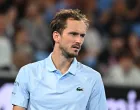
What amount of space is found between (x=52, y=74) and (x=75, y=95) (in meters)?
0.25

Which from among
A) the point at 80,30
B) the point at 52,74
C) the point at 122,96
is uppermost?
the point at 80,30

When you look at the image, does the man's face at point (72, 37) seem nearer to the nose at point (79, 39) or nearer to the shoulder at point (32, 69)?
the nose at point (79, 39)

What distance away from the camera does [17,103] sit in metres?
4.07

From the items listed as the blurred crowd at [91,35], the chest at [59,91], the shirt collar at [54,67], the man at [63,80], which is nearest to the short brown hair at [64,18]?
the man at [63,80]

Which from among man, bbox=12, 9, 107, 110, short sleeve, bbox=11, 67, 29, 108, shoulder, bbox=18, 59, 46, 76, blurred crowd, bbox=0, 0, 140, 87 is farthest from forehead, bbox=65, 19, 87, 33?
blurred crowd, bbox=0, 0, 140, 87

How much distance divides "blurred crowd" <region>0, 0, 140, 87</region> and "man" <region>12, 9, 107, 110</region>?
320cm

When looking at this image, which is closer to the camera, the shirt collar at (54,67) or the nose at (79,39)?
the nose at (79,39)

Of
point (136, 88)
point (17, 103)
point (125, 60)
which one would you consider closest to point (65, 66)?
point (17, 103)

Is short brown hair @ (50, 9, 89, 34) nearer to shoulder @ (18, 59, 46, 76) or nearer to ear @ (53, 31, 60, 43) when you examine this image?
ear @ (53, 31, 60, 43)

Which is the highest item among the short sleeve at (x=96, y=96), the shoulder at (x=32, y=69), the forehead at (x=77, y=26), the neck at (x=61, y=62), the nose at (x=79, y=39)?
the forehead at (x=77, y=26)

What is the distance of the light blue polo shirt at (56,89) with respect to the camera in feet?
13.1

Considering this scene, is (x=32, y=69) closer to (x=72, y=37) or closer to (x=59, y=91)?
(x=59, y=91)

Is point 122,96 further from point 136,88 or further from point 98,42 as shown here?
point 98,42

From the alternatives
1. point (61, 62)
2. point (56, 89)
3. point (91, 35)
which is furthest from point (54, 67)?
point (91, 35)
